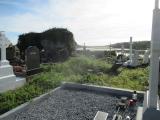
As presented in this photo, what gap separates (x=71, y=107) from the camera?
5.62m

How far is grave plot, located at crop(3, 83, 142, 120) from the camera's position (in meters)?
5.04

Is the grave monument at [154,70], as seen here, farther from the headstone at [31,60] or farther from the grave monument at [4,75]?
the headstone at [31,60]

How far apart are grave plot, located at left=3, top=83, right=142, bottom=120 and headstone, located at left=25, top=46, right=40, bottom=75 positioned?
4.19 meters

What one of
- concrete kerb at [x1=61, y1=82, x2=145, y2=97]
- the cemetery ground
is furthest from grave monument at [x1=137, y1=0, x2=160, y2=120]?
the cemetery ground

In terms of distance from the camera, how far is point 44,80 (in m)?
8.39

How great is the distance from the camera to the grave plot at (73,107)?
5.04m

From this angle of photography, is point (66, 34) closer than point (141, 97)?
No

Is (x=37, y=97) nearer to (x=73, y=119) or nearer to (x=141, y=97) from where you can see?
(x=73, y=119)

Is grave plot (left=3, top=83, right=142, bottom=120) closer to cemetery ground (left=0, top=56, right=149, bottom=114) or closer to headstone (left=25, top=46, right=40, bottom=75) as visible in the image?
cemetery ground (left=0, top=56, right=149, bottom=114)

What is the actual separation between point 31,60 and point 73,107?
19.5ft

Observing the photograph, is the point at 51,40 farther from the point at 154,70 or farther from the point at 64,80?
the point at 154,70

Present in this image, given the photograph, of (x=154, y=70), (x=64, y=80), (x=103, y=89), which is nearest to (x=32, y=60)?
(x=64, y=80)

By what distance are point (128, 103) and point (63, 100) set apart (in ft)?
5.70

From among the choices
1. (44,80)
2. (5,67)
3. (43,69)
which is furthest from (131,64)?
(5,67)
